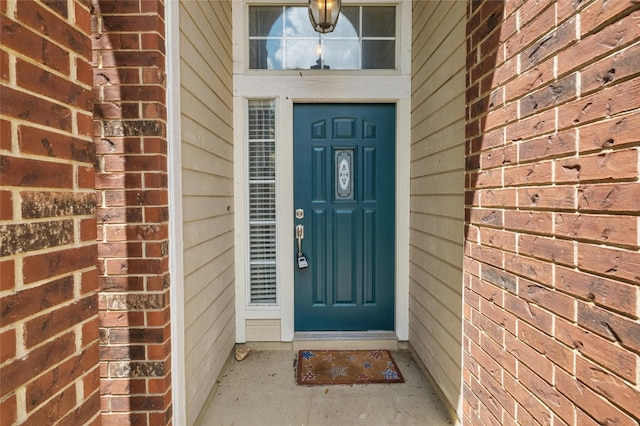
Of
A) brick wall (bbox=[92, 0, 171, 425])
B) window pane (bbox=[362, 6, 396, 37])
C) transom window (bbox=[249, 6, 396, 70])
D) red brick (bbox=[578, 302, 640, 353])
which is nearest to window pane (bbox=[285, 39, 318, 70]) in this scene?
transom window (bbox=[249, 6, 396, 70])

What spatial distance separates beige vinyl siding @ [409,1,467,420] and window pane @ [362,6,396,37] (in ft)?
0.64

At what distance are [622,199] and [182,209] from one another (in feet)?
5.20

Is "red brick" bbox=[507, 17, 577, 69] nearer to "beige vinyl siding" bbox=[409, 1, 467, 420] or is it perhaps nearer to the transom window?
"beige vinyl siding" bbox=[409, 1, 467, 420]

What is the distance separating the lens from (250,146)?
8.69ft

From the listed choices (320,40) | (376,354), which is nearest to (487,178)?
(376,354)

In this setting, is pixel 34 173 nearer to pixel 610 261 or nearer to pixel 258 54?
pixel 610 261

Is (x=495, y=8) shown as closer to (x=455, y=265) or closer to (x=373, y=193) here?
(x=455, y=265)

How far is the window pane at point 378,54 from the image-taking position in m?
2.64

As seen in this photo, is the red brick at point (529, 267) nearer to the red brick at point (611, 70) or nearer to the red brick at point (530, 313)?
the red brick at point (530, 313)

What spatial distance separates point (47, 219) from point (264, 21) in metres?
2.42

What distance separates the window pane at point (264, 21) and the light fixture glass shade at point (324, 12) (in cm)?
71

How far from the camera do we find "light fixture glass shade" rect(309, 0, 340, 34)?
1.97 metres

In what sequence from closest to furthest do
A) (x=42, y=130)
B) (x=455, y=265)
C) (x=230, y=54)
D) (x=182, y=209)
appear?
(x=42, y=130), (x=182, y=209), (x=455, y=265), (x=230, y=54)

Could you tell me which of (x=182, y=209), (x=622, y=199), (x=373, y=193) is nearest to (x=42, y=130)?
(x=182, y=209)
